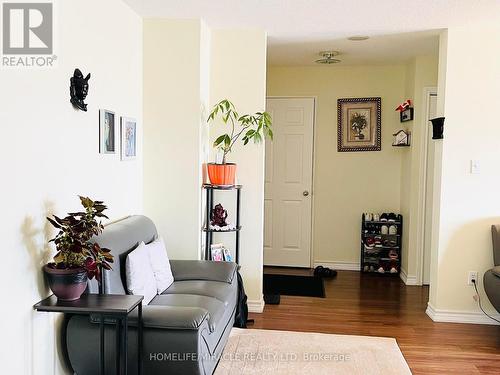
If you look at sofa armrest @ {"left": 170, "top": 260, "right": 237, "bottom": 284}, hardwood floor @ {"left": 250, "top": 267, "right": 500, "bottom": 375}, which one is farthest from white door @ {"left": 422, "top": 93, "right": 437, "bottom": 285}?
sofa armrest @ {"left": 170, "top": 260, "right": 237, "bottom": 284}

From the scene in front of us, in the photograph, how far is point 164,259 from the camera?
131 inches

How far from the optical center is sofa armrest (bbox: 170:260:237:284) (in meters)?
3.47

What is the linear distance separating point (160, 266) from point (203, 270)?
407 mm

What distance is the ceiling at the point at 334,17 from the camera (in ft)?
10.9

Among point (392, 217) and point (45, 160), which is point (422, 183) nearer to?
point (392, 217)

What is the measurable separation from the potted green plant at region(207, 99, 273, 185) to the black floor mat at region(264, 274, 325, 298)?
4.78 feet

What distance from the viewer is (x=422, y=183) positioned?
5074 millimetres

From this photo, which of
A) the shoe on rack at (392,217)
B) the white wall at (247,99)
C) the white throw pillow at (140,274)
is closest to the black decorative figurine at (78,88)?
the white throw pillow at (140,274)

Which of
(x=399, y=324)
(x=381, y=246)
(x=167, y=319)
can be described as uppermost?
(x=167, y=319)

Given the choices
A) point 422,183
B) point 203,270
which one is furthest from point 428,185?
point 203,270

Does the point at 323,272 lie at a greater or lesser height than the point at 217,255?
lesser

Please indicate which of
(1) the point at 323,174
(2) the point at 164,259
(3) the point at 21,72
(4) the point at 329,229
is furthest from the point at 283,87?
(3) the point at 21,72

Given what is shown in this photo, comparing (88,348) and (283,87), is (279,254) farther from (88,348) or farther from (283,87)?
(88,348)

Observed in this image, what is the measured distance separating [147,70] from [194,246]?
4.75 feet
